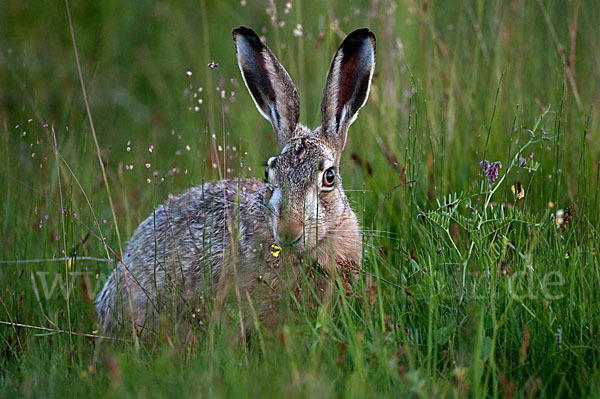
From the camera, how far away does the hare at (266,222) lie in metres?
3.94

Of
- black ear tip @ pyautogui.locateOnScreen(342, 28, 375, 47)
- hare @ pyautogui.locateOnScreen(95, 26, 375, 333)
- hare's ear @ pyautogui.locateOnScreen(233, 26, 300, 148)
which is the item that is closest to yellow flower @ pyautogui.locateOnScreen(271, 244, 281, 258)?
hare @ pyautogui.locateOnScreen(95, 26, 375, 333)

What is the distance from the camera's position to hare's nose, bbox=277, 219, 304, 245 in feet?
12.2

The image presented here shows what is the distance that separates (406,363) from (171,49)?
6.12 meters

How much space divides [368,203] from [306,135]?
819 mm

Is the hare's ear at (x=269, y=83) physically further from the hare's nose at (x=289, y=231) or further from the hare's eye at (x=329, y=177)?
the hare's nose at (x=289, y=231)

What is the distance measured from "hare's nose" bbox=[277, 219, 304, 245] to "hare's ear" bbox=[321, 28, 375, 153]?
43.5 inches

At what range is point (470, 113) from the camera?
18.4ft

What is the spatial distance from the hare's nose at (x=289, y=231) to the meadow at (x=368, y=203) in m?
0.38

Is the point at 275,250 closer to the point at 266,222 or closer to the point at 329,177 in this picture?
the point at 266,222

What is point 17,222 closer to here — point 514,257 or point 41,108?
point 41,108

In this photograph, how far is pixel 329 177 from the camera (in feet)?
14.0

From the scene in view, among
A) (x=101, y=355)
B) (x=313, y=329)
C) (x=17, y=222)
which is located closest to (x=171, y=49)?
(x=17, y=222)

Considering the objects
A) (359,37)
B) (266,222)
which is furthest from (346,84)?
(266,222)

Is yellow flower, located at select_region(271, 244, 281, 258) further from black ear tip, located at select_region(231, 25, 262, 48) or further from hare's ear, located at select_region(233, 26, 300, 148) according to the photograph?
black ear tip, located at select_region(231, 25, 262, 48)
